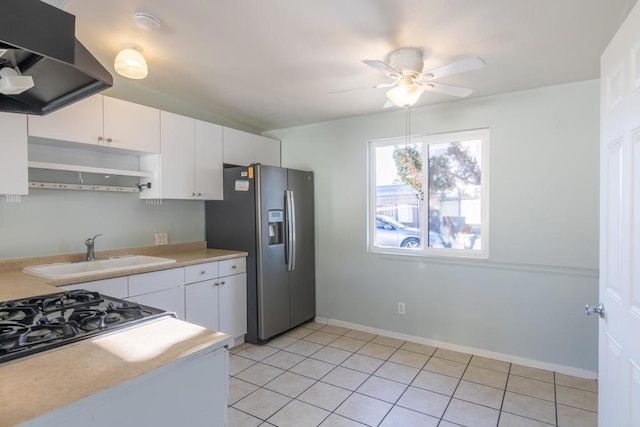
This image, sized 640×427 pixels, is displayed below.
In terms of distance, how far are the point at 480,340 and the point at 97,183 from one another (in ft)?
11.6

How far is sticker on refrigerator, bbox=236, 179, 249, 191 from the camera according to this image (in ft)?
10.9

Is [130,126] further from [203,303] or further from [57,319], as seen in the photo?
[57,319]

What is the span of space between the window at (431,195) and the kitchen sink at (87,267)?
209 cm

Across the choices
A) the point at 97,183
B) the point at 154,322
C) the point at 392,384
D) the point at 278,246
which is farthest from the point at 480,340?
the point at 97,183

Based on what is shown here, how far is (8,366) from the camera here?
0.92 m

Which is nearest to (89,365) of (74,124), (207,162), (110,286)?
(110,286)

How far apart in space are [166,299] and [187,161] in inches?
48.9

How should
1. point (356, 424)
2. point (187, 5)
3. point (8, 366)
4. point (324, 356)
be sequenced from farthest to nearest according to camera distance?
point (324, 356) < point (356, 424) < point (187, 5) < point (8, 366)

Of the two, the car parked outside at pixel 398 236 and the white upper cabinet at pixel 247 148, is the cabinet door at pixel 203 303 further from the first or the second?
the car parked outside at pixel 398 236

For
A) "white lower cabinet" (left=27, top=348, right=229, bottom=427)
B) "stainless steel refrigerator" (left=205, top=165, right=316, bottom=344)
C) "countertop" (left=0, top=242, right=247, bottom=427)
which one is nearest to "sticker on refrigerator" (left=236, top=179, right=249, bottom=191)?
"stainless steel refrigerator" (left=205, top=165, right=316, bottom=344)

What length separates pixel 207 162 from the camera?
335cm

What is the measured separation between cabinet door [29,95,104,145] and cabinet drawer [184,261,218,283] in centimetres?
117

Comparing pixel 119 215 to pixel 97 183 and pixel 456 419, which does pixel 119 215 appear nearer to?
pixel 97 183

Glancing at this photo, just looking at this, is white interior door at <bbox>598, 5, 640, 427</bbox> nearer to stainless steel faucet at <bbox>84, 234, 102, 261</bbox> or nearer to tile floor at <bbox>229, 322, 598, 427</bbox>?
tile floor at <bbox>229, 322, 598, 427</bbox>
